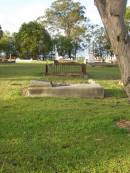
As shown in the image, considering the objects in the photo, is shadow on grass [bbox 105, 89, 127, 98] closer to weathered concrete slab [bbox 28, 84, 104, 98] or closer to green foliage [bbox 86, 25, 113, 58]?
weathered concrete slab [bbox 28, 84, 104, 98]

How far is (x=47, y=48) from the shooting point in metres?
89.5

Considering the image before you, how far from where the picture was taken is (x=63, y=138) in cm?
790

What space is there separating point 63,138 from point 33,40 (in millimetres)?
80981

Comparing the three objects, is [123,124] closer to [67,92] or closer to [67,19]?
[67,92]

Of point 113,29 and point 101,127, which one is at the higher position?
point 113,29

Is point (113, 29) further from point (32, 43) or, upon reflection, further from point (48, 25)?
point (48, 25)

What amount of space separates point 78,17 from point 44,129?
84372 millimetres

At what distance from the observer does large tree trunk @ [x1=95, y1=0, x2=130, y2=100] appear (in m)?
5.82

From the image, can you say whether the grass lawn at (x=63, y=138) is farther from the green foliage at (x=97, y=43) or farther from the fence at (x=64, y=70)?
the green foliage at (x=97, y=43)

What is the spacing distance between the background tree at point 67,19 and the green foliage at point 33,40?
2.87 metres

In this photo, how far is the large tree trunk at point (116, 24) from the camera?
582 centimetres

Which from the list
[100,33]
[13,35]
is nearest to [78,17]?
[100,33]

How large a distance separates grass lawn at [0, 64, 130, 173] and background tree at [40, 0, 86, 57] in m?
79.7

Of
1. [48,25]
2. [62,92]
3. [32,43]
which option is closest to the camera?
[62,92]
